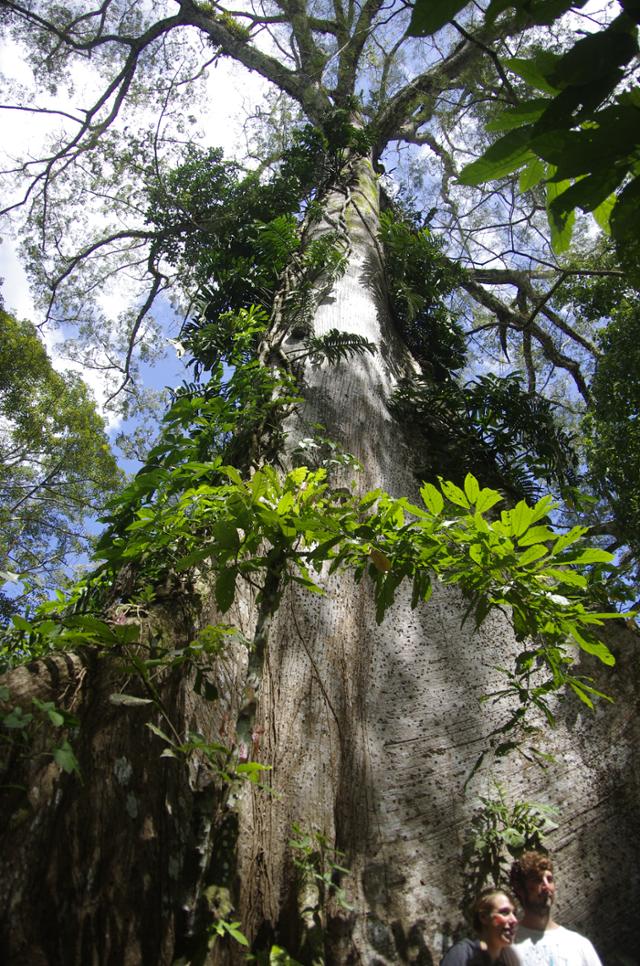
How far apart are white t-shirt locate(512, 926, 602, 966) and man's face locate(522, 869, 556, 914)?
68 mm

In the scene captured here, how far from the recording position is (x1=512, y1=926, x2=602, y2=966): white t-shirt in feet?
5.86

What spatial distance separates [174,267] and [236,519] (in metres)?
6.69

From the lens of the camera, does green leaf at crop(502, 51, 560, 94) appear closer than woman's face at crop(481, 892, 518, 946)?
Yes

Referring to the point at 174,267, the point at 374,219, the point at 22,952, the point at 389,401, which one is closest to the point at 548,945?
the point at 22,952

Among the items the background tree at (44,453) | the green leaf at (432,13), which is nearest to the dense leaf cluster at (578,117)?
the green leaf at (432,13)

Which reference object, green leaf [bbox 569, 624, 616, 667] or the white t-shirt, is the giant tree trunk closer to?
the white t-shirt

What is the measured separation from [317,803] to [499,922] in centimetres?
58

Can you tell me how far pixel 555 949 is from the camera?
1808 millimetres

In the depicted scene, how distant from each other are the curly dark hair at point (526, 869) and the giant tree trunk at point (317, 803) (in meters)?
0.16

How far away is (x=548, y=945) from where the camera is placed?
182 cm

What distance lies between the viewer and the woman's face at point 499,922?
1755 mm

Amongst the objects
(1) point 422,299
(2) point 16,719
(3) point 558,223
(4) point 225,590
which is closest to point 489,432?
(1) point 422,299

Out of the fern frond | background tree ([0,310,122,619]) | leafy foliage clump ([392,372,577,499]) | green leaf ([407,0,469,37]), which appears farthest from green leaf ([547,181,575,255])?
background tree ([0,310,122,619])

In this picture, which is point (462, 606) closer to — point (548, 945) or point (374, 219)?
point (548, 945)
